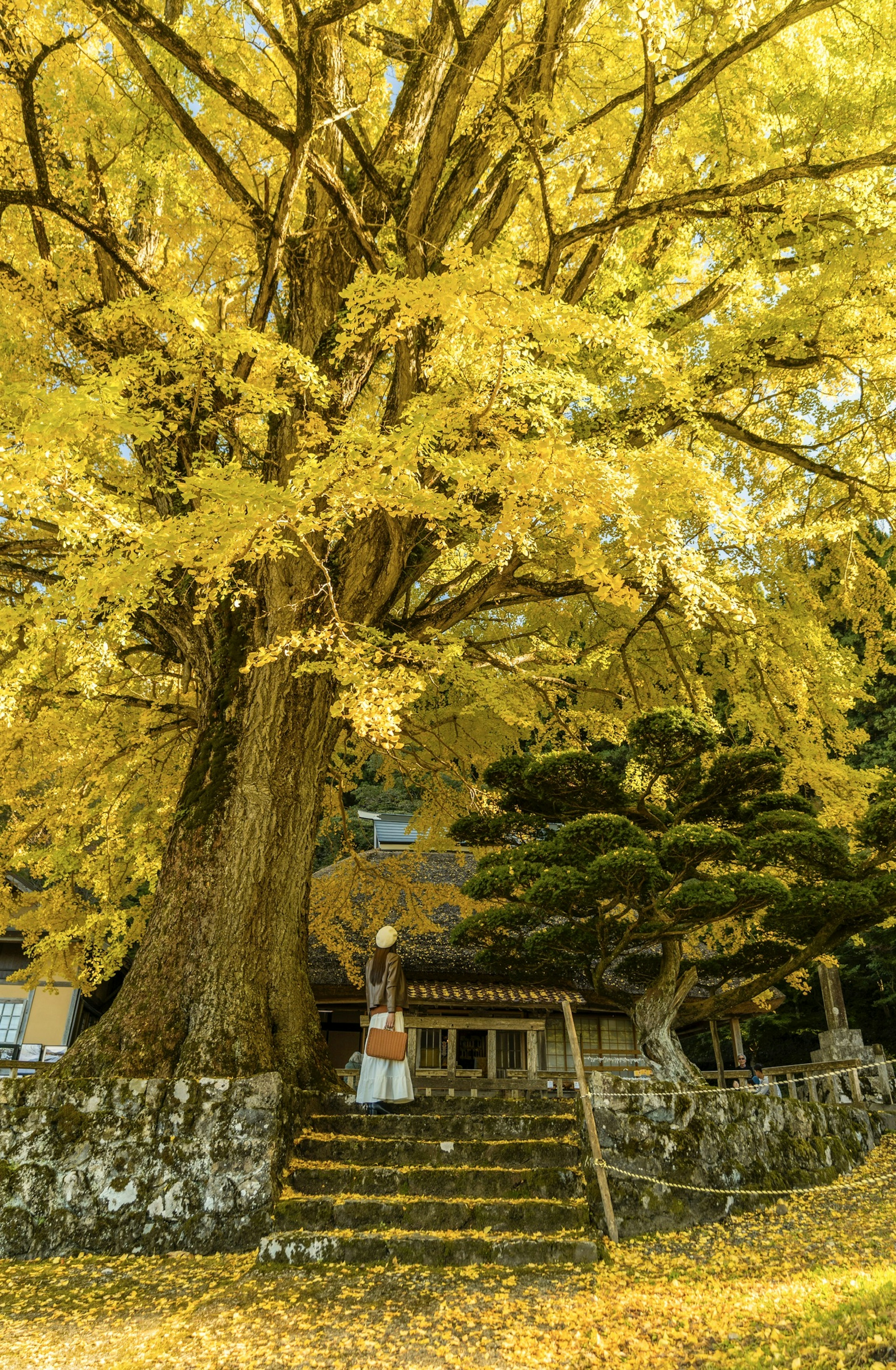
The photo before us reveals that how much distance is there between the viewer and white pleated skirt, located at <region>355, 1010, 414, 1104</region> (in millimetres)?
6504

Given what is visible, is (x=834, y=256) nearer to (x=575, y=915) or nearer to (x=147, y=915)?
(x=575, y=915)

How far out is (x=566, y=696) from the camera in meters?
10.5

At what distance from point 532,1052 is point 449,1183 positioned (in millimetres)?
8936

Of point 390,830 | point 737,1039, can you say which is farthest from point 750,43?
point 390,830

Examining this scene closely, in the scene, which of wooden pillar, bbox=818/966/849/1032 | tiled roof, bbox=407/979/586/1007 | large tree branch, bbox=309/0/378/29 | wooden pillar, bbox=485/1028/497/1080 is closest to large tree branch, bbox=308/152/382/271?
large tree branch, bbox=309/0/378/29

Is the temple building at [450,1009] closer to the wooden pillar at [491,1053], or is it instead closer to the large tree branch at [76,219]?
the wooden pillar at [491,1053]

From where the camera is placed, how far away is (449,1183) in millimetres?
5281

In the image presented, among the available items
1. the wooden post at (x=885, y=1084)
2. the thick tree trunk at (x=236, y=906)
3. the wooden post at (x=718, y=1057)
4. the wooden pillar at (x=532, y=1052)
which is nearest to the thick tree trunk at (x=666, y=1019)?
the thick tree trunk at (x=236, y=906)

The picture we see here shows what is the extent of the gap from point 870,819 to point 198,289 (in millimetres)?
8302

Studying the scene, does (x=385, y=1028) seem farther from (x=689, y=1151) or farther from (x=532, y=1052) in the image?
(x=532, y=1052)

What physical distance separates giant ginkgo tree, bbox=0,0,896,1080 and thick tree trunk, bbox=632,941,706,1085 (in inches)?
105

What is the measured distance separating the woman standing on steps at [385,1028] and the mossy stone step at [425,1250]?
1711 mm

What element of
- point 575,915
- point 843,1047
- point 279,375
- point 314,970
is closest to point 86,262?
point 279,375

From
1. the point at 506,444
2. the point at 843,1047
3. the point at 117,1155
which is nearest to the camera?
the point at 117,1155
